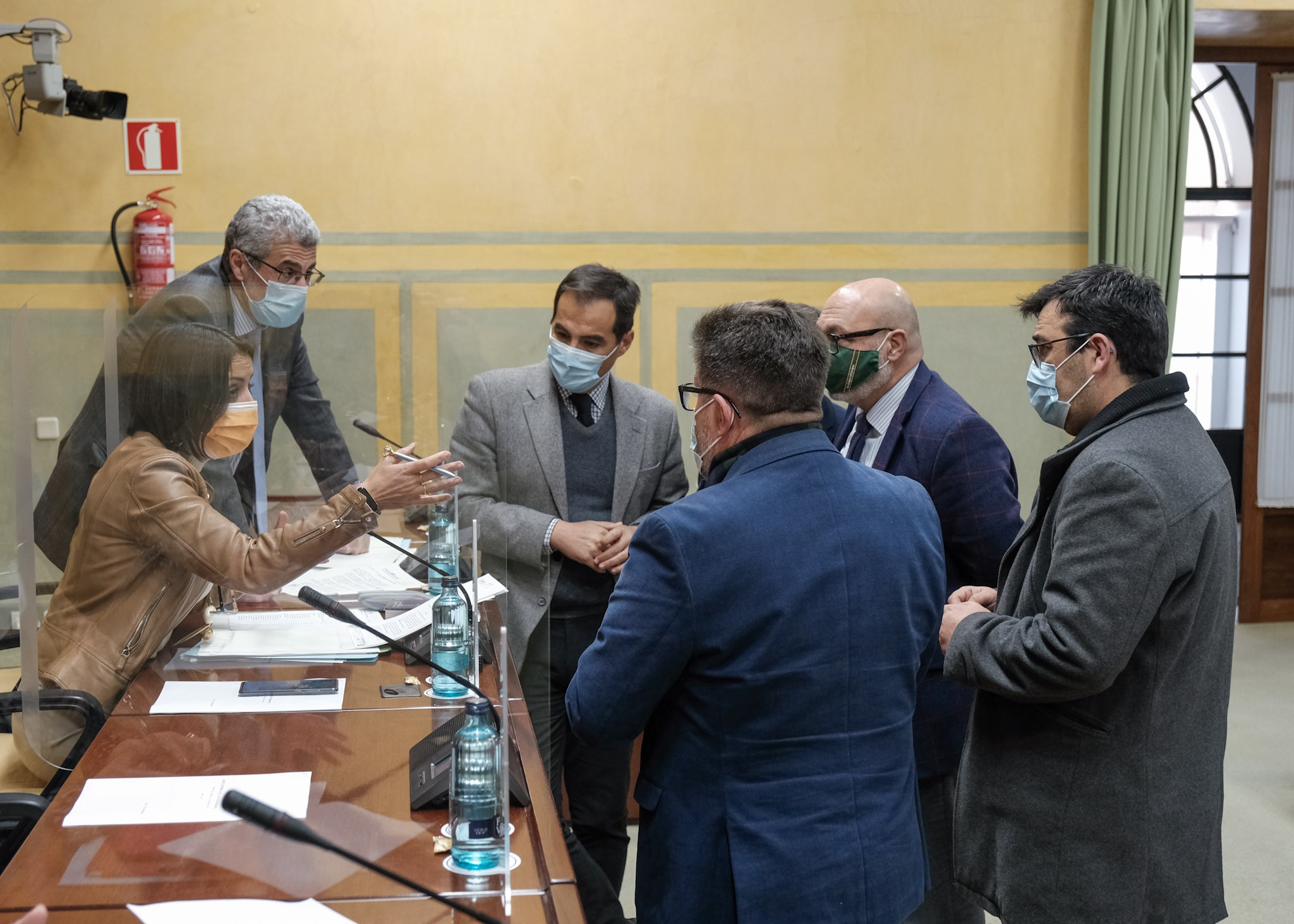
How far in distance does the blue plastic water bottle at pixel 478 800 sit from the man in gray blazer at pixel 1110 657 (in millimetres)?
804

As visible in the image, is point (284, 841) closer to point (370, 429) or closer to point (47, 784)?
point (47, 784)

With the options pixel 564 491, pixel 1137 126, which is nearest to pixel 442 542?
pixel 564 491

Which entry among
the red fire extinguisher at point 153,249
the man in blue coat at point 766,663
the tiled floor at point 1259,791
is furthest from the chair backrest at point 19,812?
the red fire extinguisher at point 153,249

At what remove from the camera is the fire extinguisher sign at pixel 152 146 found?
13.0 ft

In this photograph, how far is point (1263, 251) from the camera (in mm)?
5500

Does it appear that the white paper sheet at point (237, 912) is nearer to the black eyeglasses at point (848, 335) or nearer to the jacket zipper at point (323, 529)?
the jacket zipper at point (323, 529)

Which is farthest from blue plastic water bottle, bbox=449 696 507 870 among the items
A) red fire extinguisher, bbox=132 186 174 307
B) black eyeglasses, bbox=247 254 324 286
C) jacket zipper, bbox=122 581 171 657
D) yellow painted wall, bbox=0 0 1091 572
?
red fire extinguisher, bbox=132 186 174 307

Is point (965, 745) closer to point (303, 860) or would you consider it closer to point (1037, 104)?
point (303, 860)

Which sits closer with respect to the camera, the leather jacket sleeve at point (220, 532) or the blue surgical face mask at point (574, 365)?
the leather jacket sleeve at point (220, 532)

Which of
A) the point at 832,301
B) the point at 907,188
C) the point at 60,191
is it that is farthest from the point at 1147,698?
the point at 60,191

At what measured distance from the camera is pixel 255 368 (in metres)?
2.28

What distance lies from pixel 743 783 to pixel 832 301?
131 cm

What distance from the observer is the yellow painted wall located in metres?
3.98

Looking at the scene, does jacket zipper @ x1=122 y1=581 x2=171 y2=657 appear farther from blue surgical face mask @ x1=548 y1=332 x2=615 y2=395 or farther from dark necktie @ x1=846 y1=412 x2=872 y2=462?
dark necktie @ x1=846 y1=412 x2=872 y2=462
